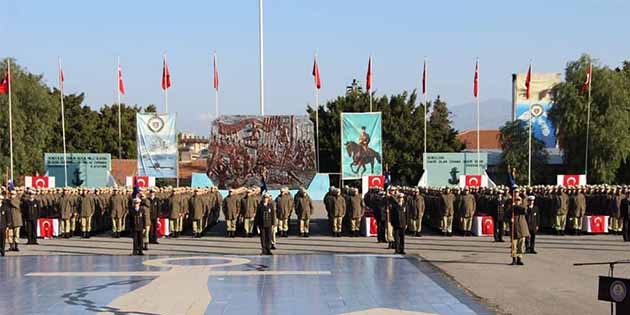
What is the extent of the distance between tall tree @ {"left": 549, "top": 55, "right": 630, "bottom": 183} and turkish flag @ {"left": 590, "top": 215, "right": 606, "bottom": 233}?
2082 cm

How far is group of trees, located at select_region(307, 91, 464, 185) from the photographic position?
2288 inches

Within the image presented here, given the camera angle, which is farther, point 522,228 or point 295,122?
point 295,122

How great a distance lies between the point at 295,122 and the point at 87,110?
38078mm

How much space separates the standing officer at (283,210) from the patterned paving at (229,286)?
573 cm

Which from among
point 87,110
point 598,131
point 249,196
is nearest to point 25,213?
point 249,196

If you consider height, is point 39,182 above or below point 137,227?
above

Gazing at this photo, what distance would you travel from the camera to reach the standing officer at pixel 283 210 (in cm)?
2603

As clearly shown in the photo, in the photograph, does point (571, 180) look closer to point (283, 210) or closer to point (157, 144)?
point (283, 210)

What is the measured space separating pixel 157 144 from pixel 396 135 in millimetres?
25390

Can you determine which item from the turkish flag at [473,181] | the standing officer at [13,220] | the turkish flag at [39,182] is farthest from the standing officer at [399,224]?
the turkish flag at [39,182]

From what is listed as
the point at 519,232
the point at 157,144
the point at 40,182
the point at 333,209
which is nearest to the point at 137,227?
the point at 333,209

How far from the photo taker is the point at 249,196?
26.1m

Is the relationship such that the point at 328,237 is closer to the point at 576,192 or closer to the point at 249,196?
the point at 249,196

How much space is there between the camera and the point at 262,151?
3538 cm
